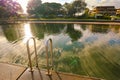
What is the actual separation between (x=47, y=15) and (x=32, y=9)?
15.0 ft

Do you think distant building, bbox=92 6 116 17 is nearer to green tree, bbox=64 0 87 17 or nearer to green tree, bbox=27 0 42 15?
green tree, bbox=64 0 87 17

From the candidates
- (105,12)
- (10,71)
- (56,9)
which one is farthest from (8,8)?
(10,71)

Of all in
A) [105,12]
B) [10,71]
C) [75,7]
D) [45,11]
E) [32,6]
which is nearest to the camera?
[10,71]

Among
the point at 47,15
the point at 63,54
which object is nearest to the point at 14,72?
the point at 63,54

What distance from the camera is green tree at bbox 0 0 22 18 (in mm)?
25078

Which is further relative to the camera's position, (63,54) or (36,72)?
(63,54)

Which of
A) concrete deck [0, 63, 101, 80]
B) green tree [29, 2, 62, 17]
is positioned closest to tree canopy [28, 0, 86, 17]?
green tree [29, 2, 62, 17]

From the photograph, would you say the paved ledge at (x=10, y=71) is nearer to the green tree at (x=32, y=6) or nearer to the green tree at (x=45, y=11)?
the green tree at (x=45, y=11)

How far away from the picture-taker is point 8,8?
1043 inches

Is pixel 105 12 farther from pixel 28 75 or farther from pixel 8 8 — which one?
pixel 28 75

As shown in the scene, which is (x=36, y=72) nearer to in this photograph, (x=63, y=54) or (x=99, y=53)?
(x=63, y=54)

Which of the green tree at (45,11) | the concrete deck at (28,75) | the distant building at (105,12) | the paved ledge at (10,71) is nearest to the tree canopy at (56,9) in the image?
the green tree at (45,11)

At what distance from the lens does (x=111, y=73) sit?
4.17 m

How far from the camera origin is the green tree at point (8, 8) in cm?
2508
